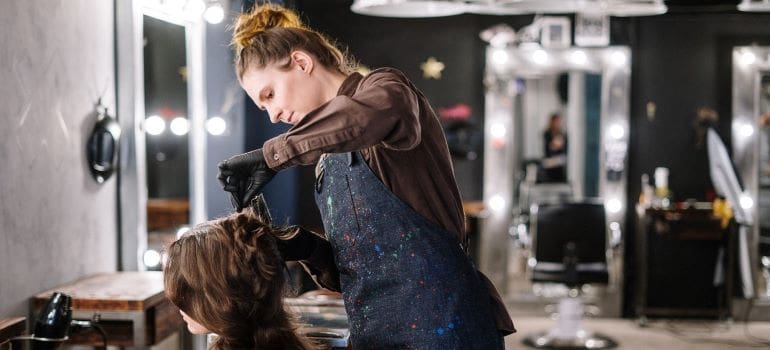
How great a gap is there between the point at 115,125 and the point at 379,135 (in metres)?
2.42

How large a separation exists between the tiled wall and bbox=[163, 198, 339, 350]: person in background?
4.51 ft

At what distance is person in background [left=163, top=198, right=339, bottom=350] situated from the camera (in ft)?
5.71

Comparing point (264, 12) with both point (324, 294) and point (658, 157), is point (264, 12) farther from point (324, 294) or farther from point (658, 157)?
point (658, 157)

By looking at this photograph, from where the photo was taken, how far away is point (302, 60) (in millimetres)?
1812

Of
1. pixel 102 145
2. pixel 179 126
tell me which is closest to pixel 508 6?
pixel 179 126

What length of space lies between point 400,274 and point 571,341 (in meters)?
4.73

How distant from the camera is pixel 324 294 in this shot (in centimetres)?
296

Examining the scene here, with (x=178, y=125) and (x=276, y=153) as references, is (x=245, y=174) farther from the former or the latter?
(x=178, y=125)

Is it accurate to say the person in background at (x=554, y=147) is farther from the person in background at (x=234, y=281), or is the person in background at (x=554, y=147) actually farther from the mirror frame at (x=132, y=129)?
the person in background at (x=234, y=281)

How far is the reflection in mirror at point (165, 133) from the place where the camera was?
402 cm

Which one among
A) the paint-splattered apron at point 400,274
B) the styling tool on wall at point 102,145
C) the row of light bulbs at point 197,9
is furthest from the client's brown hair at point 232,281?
the row of light bulbs at point 197,9

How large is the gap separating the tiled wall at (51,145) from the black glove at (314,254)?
141cm

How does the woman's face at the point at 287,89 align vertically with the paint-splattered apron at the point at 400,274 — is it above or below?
above

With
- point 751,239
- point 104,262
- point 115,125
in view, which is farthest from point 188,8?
point 751,239
